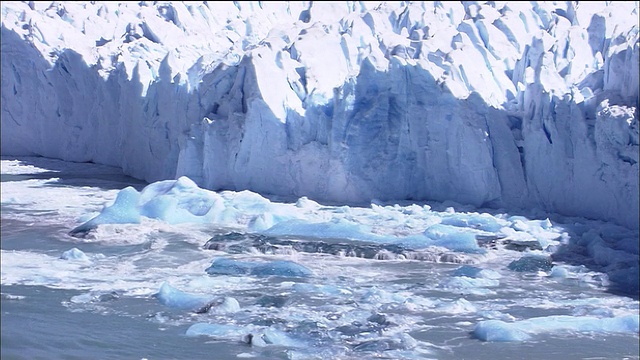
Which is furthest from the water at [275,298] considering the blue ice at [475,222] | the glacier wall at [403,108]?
the glacier wall at [403,108]

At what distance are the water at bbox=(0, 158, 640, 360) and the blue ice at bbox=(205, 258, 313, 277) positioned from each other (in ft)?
0.46

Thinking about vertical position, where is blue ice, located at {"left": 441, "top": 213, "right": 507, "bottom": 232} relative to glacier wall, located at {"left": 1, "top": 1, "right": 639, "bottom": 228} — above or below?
below

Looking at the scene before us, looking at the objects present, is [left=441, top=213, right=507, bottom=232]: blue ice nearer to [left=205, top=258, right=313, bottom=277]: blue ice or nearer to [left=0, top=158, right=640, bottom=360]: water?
[left=0, top=158, right=640, bottom=360]: water

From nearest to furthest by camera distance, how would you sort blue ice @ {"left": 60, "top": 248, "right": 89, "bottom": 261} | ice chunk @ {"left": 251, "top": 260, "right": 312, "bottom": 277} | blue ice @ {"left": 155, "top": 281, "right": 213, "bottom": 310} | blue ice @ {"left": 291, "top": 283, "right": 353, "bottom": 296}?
blue ice @ {"left": 155, "top": 281, "right": 213, "bottom": 310}
blue ice @ {"left": 291, "top": 283, "right": 353, "bottom": 296}
ice chunk @ {"left": 251, "top": 260, "right": 312, "bottom": 277}
blue ice @ {"left": 60, "top": 248, "right": 89, "bottom": 261}

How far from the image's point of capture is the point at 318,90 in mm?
12812

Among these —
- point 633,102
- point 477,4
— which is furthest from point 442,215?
point 477,4

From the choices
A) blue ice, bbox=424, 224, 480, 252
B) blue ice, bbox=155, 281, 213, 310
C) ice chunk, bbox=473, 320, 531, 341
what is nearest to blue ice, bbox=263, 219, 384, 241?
blue ice, bbox=424, 224, 480, 252

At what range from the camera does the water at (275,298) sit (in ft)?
17.6

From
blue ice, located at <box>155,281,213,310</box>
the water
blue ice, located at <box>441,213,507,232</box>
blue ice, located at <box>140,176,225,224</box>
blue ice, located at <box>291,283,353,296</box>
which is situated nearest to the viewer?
the water

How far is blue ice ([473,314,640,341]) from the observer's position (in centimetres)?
574

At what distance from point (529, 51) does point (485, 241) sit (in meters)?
4.04

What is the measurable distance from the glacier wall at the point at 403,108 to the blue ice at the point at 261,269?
4.09 meters

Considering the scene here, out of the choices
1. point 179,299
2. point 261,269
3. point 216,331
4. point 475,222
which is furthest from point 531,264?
point 216,331

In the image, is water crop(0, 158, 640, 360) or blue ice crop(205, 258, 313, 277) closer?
water crop(0, 158, 640, 360)
